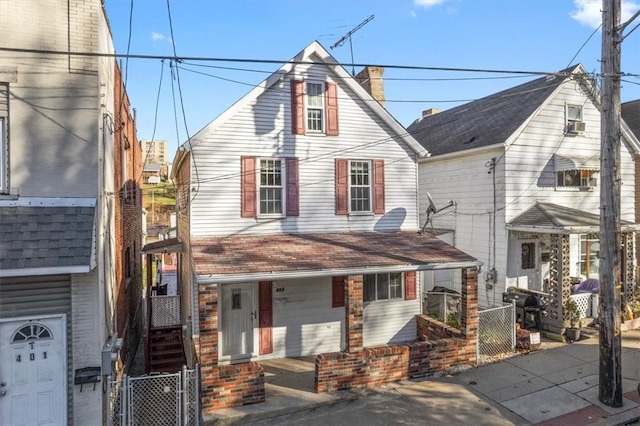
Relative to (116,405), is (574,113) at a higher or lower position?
higher

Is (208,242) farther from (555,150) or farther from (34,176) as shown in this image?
(555,150)

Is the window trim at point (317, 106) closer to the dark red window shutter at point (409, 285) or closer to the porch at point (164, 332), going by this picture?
the dark red window shutter at point (409, 285)

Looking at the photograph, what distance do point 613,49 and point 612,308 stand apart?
495cm

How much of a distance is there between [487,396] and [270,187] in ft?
23.5

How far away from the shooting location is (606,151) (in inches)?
320

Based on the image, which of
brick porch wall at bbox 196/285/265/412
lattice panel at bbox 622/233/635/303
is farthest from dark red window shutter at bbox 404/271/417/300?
lattice panel at bbox 622/233/635/303

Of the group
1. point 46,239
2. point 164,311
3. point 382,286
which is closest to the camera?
point 46,239

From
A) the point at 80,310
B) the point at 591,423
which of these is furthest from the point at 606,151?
the point at 80,310

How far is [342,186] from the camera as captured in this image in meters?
12.2

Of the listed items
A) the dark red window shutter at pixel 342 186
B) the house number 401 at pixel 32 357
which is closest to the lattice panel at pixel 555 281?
the dark red window shutter at pixel 342 186

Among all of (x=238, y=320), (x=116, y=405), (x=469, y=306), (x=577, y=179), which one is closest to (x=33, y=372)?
(x=116, y=405)

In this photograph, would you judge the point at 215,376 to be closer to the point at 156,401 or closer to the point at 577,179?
the point at 156,401

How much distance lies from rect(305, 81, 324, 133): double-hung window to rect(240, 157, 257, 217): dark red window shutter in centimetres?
202

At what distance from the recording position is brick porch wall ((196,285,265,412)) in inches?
321
